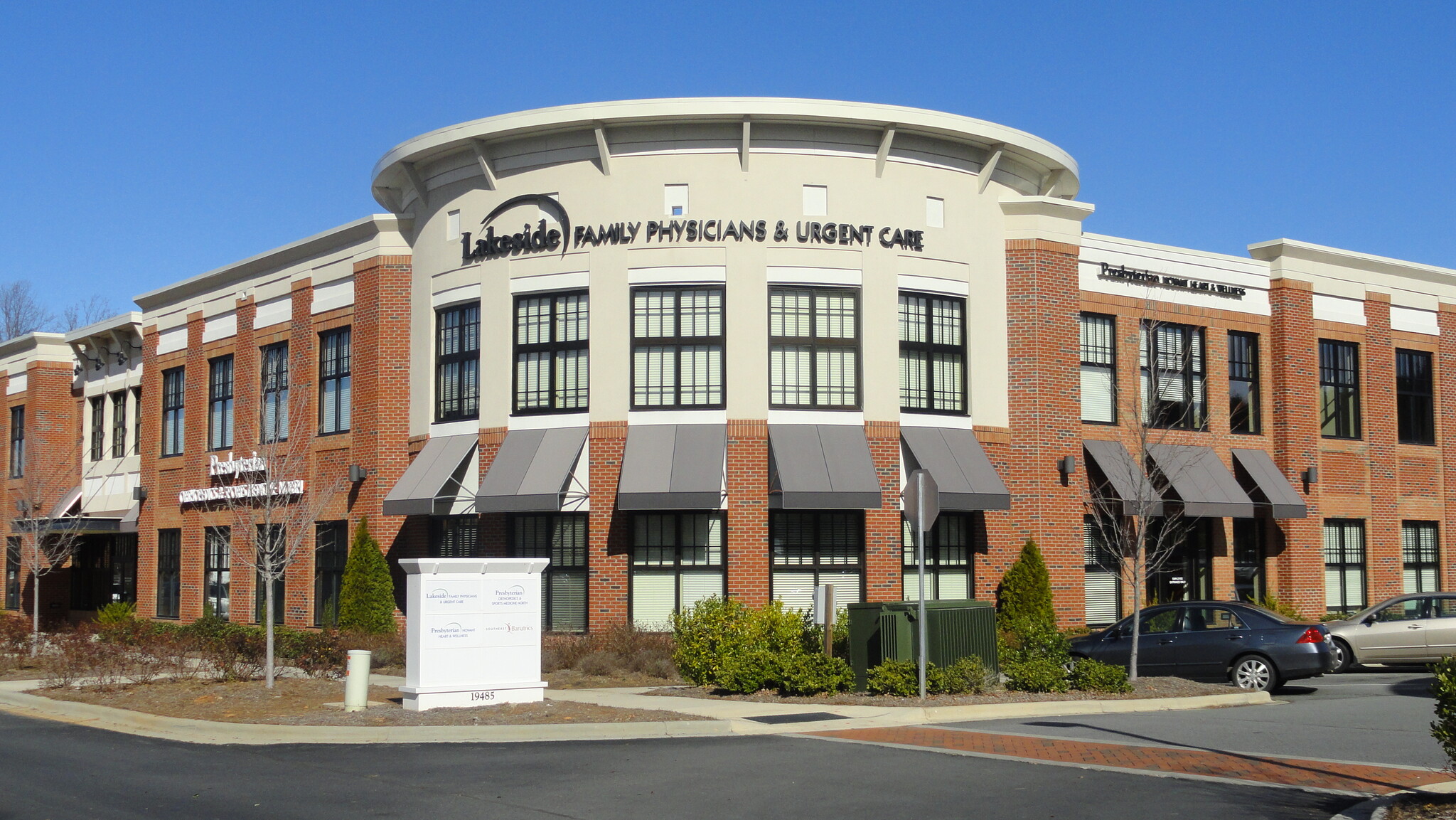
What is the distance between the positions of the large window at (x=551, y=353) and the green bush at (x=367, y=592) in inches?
182

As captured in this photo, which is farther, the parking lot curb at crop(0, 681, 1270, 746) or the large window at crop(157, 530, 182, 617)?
the large window at crop(157, 530, 182, 617)

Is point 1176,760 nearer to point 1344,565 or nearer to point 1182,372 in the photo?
point 1182,372

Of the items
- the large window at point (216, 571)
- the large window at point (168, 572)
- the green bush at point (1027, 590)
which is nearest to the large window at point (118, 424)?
the large window at point (168, 572)

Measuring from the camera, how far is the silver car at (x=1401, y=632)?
24.2m

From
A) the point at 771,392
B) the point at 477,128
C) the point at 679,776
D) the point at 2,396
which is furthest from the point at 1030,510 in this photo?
the point at 2,396

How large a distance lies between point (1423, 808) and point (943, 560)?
17924 mm

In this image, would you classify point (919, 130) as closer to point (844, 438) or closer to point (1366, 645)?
point (844, 438)

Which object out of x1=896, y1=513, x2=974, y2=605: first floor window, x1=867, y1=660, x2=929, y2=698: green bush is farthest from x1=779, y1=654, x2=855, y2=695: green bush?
x1=896, y1=513, x2=974, y2=605: first floor window

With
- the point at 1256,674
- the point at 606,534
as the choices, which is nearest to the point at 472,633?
the point at 606,534

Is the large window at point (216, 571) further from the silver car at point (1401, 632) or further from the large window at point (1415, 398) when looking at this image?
the large window at point (1415, 398)

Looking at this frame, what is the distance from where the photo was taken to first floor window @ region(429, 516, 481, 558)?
29078mm

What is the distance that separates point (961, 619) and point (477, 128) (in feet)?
49.6

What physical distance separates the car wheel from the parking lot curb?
162 cm

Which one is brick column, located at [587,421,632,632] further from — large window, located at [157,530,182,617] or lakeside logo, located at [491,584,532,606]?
large window, located at [157,530,182,617]
